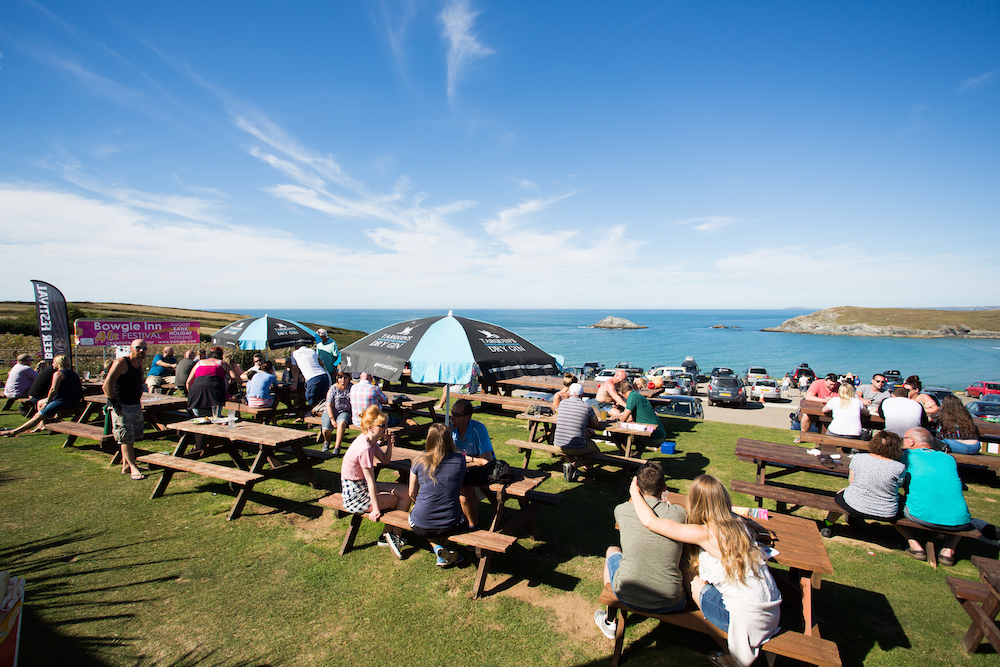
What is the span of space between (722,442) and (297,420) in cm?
908

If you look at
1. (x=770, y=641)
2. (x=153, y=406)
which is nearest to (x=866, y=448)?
(x=770, y=641)

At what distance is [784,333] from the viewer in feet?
484

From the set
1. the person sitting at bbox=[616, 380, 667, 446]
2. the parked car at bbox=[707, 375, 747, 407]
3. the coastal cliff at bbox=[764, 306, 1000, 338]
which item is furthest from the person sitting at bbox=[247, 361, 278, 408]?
the coastal cliff at bbox=[764, 306, 1000, 338]

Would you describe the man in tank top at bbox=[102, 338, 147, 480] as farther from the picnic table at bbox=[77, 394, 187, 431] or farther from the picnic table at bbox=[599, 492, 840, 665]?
the picnic table at bbox=[599, 492, 840, 665]

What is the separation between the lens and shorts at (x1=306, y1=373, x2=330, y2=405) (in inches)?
353

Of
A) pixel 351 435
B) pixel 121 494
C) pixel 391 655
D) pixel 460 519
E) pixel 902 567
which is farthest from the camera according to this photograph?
pixel 351 435

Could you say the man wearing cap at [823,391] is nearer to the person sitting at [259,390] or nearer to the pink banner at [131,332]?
the person sitting at [259,390]

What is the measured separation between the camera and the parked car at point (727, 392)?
2084cm

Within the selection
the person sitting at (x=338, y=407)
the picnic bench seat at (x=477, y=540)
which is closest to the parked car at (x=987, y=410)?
the picnic bench seat at (x=477, y=540)

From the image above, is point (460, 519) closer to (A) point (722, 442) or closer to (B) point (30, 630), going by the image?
(B) point (30, 630)

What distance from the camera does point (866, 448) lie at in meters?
7.11

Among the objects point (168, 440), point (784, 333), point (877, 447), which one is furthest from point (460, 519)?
point (784, 333)

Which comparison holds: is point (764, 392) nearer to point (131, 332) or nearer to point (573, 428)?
point (573, 428)

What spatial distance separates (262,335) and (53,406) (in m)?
3.85
